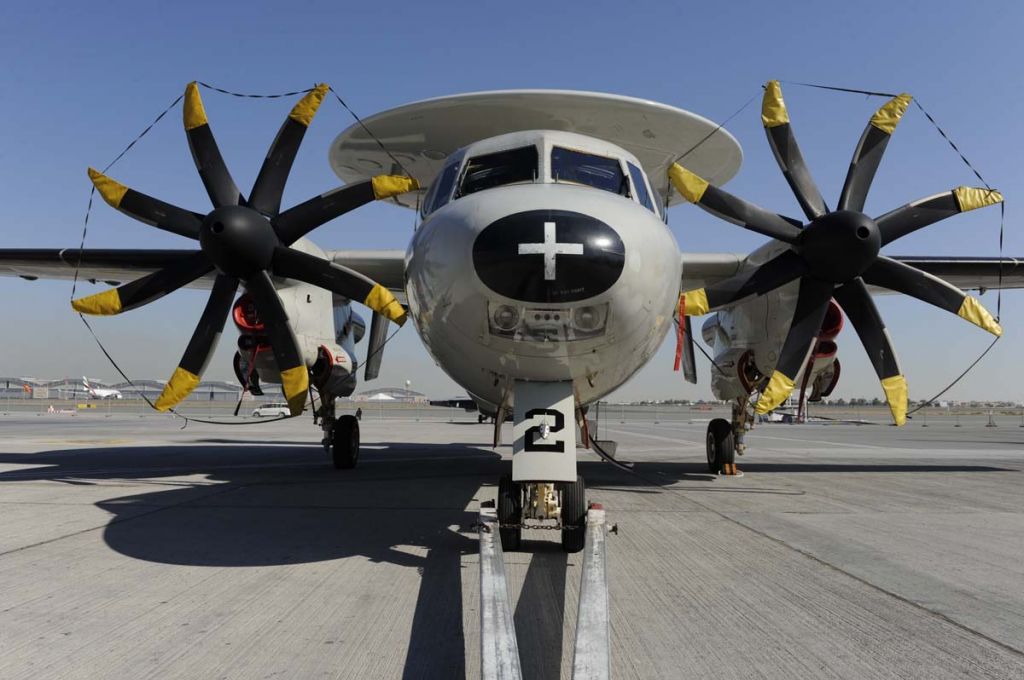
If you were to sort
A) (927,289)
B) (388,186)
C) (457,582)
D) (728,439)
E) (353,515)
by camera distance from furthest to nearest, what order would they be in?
(728,439) → (927,289) → (388,186) → (353,515) → (457,582)

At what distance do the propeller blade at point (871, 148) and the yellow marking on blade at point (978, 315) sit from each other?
6.01 feet

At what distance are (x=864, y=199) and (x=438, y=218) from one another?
6960 millimetres

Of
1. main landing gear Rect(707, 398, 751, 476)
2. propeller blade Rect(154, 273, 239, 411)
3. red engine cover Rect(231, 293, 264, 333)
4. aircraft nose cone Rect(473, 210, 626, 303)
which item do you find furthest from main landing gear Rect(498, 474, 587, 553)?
main landing gear Rect(707, 398, 751, 476)

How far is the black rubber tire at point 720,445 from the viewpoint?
1262cm

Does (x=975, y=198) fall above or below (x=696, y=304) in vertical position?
above

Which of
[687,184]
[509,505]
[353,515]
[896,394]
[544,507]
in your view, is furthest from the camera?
[896,394]

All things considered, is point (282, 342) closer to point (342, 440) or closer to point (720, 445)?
point (342, 440)

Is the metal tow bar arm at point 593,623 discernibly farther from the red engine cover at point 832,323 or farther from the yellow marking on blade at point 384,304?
the red engine cover at point 832,323

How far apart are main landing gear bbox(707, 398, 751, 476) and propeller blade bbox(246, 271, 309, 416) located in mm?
7441

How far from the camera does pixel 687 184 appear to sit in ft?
27.2

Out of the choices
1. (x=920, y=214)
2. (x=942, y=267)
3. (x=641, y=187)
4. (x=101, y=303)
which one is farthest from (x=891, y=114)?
(x=101, y=303)

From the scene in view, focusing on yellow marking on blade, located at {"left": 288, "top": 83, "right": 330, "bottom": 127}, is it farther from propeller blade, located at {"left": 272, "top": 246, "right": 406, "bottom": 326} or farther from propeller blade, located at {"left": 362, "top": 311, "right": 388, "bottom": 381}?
propeller blade, located at {"left": 362, "top": 311, "right": 388, "bottom": 381}

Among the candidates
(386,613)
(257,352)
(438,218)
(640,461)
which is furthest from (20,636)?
(640,461)

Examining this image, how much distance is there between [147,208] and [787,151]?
8.72 m
